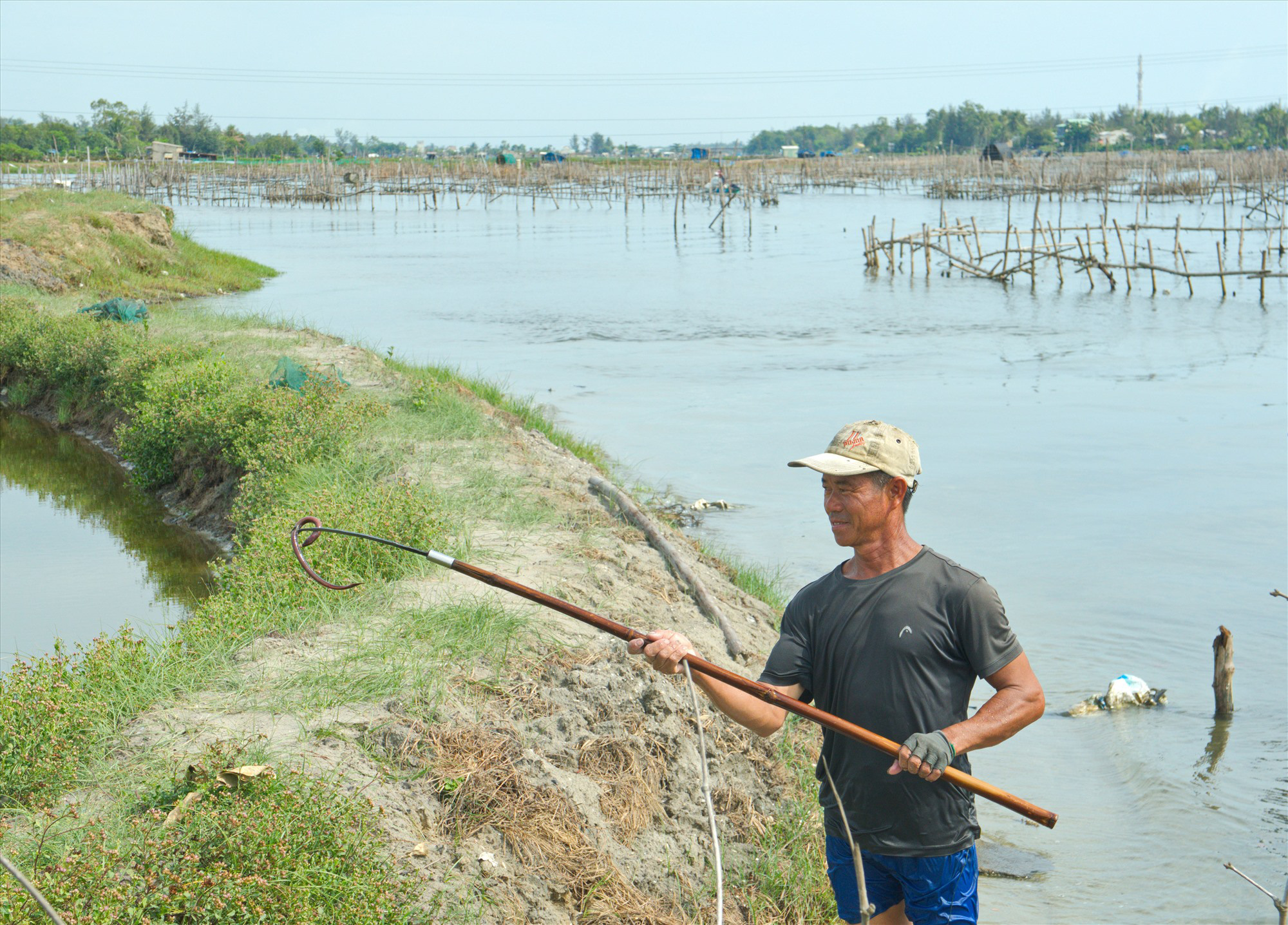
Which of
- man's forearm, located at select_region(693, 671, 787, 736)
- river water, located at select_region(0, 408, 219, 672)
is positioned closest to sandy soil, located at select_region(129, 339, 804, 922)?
man's forearm, located at select_region(693, 671, 787, 736)

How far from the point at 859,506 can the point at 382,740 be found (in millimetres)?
2408

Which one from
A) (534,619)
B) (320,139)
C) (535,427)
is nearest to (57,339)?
(535,427)

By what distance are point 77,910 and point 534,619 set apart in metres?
2.83

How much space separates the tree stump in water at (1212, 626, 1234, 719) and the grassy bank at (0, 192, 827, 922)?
2979mm

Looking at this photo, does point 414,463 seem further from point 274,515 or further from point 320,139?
point 320,139

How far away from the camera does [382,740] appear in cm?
445

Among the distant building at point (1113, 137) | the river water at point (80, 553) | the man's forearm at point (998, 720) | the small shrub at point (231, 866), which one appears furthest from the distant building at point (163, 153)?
the distant building at point (1113, 137)

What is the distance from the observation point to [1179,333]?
958 inches

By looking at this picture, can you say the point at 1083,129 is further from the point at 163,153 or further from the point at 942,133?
the point at 163,153

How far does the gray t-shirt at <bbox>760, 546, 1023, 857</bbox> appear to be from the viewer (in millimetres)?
2773

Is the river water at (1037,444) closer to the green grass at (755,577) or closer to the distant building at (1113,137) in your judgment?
the green grass at (755,577)

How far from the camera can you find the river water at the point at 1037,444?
6527 millimetres

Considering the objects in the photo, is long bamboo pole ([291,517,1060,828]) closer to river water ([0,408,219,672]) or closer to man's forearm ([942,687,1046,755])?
man's forearm ([942,687,1046,755])

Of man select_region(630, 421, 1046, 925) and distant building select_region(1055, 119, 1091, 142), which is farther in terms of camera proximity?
distant building select_region(1055, 119, 1091, 142)
